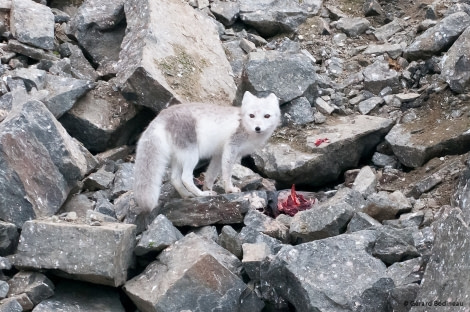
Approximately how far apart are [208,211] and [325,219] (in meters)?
1.46

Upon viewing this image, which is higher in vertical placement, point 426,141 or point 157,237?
point 157,237

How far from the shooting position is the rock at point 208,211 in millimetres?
12133

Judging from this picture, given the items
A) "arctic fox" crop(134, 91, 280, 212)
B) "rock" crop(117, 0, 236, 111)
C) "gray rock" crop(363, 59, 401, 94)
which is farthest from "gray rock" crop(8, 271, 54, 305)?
"gray rock" crop(363, 59, 401, 94)

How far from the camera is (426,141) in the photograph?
1378 cm

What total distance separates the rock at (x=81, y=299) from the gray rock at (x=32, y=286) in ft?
0.29

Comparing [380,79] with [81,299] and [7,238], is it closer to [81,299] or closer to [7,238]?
[81,299]

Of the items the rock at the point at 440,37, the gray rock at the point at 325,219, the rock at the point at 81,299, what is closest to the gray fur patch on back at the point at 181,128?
the gray rock at the point at 325,219

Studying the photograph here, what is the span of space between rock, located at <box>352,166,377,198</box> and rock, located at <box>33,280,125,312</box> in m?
3.49

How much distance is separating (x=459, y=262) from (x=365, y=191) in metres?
3.78

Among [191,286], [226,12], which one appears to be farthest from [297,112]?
[191,286]

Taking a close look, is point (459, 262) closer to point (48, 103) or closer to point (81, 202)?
point (81, 202)

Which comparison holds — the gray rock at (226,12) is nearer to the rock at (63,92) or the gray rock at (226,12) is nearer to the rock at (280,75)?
the rock at (280,75)

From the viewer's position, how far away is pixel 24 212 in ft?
39.1

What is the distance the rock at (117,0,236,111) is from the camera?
553 inches
